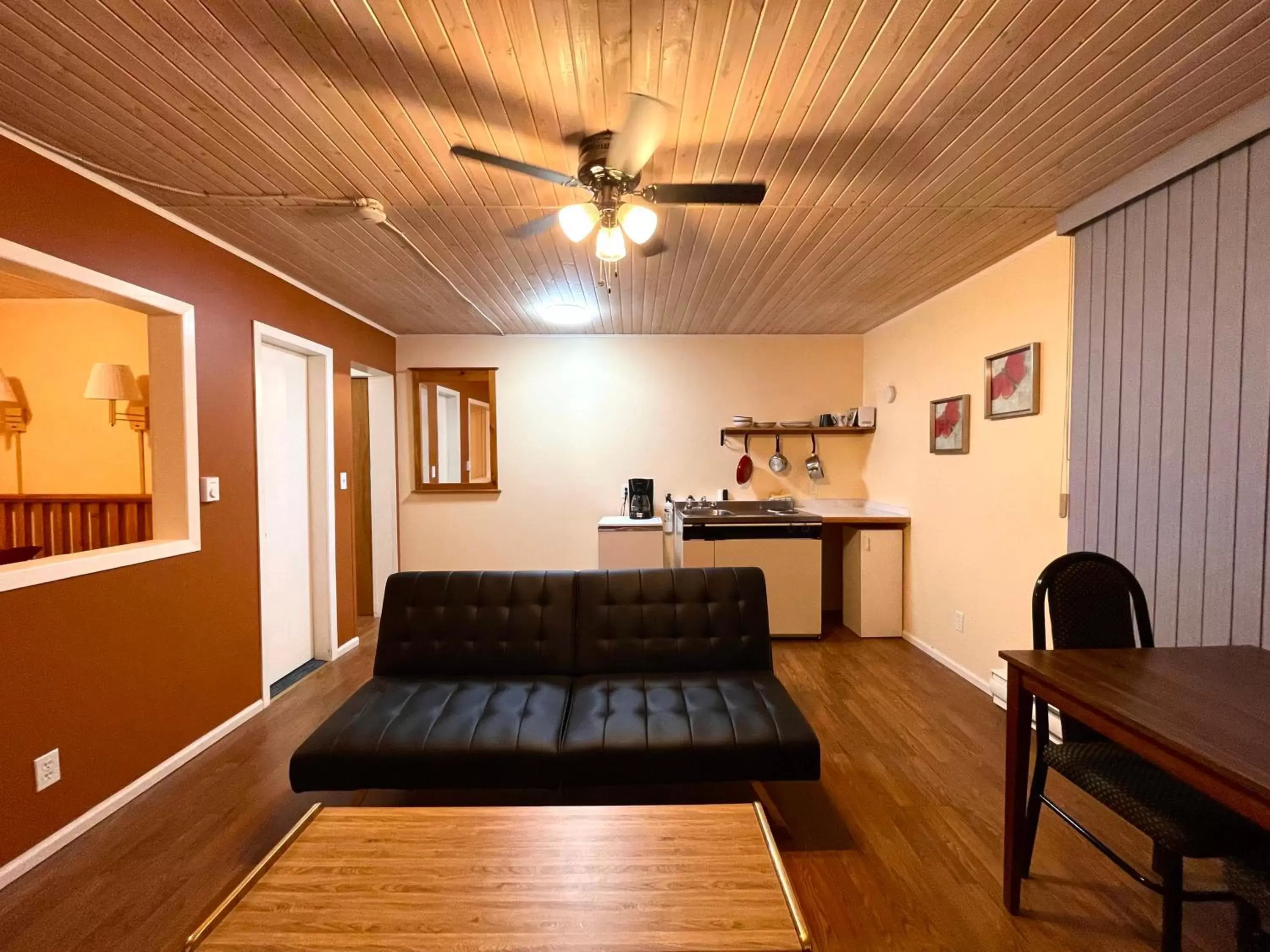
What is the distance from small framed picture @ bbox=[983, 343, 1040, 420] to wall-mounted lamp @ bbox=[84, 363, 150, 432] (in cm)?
419

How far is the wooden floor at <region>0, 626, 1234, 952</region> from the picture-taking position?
1418mm

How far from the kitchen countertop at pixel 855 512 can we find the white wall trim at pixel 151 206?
146 inches

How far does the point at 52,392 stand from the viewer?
8.76 feet

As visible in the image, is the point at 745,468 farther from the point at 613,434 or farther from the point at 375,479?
the point at 375,479

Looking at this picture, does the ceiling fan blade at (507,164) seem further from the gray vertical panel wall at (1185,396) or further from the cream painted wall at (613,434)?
the cream painted wall at (613,434)

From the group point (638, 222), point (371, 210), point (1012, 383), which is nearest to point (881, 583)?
point (1012, 383)

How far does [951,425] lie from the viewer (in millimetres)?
3174

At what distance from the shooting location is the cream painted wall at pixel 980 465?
2469 millimetres

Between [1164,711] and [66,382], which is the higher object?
[66,382]

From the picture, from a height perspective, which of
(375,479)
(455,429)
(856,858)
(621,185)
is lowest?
(856,858)

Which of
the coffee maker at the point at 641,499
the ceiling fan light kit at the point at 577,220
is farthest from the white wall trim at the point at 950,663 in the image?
the ceiling fan light kit at the point at 577,220

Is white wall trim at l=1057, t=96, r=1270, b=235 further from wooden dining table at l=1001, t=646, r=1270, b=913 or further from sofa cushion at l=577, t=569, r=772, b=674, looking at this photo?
sofa cushion at l=577, t=569, r=772, b=674

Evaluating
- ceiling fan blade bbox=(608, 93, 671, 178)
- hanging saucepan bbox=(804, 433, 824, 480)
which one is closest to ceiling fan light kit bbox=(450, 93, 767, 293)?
ceiling fan blade bbox=(608, 93, 671, 178)

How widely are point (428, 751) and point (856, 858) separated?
1.42 m
